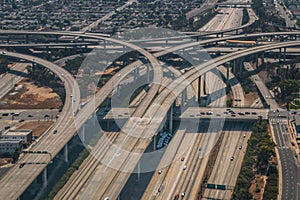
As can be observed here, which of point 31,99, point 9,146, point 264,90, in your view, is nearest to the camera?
point 9,146

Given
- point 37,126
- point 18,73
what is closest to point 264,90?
point 37,126

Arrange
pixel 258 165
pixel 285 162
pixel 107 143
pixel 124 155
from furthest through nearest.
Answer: pixel 107 143
pixel 258 165
pixel 285 162
pixel 124 155

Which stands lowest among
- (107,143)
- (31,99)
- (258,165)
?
(31,99)

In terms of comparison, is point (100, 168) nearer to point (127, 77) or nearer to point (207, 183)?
point (207, 183)

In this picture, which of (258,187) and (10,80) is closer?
(258,187)

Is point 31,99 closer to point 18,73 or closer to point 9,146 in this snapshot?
point 18,73

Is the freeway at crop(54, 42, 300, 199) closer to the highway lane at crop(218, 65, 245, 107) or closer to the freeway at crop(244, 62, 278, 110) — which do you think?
the highway lane at crop(218, 65, 245, 107)

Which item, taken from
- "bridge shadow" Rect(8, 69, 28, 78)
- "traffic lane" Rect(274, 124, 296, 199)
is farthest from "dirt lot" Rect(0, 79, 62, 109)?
"traffic lane" Rect(274, 124, 296, 199)
